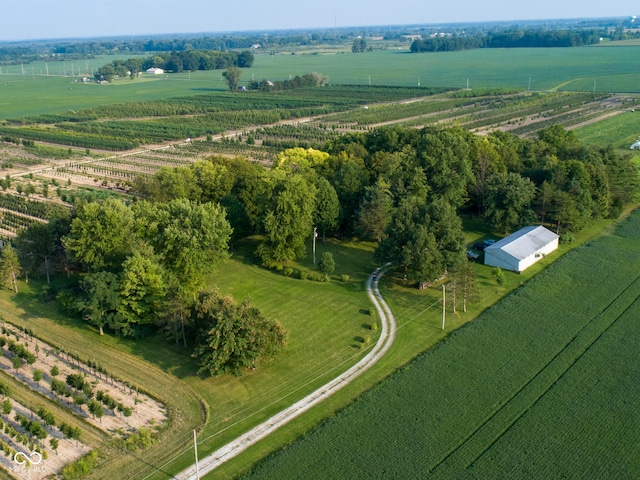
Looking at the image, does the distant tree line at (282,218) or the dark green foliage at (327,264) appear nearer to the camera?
the distant tree line at (282,218)

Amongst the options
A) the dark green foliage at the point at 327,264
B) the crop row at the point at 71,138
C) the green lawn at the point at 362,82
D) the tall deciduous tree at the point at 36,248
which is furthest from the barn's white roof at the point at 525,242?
the green lawn at the point at 362,82

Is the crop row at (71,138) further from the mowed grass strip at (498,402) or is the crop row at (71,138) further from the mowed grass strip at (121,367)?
the mowed grass strip at (498,402)

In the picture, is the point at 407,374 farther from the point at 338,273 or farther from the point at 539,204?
the point at 539,204

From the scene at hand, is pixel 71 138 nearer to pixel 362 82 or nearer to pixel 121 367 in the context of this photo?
pixel 121 367

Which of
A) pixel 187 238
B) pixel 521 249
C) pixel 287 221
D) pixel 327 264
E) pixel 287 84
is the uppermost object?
pixel 287 84

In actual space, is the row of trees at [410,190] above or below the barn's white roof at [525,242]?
above

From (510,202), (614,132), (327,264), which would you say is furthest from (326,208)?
(614,132)

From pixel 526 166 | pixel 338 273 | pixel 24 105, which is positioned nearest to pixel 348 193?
pixel 338 273
